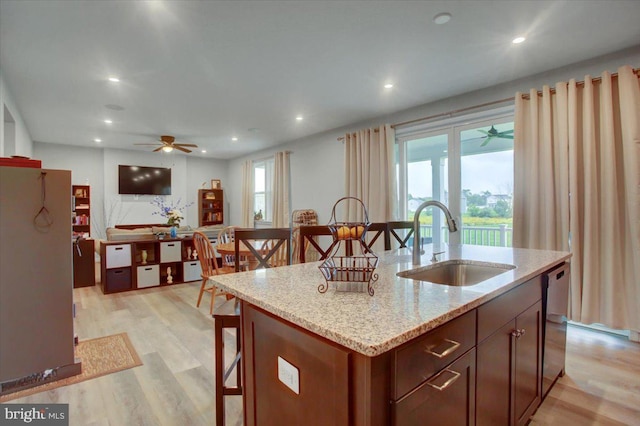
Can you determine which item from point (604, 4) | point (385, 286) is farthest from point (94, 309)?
point (604, 4)

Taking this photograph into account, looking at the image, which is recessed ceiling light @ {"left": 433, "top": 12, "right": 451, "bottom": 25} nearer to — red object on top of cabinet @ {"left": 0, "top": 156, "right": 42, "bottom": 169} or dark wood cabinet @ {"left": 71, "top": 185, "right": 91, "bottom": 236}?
red object on top of cabinet @ {"left": 0, "top": 156, "right": 42, "bottom": 169}

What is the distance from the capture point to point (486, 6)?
214cm

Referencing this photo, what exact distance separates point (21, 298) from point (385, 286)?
2.51 m

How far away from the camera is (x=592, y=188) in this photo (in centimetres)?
286

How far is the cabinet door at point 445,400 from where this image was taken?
0.86 metres

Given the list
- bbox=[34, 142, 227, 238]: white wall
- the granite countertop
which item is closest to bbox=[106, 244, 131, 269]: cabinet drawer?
bbox=[34, 142, 227, 238]: white wall

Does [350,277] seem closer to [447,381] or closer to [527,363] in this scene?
[447,381]

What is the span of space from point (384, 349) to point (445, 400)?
466 mm

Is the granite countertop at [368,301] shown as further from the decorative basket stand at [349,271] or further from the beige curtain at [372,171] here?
the beige curtain at [372,171]

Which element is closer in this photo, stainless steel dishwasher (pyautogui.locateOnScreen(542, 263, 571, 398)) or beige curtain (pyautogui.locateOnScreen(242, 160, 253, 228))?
stainless steel dishwasher (pyautogui.locateOnScreen(542, 263, 571, 398))

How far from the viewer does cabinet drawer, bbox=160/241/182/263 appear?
5.00m

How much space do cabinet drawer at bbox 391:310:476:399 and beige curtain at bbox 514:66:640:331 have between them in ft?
8.50

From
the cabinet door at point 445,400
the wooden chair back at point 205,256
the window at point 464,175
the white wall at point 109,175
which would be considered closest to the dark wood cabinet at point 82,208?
the white wall at point 109,175

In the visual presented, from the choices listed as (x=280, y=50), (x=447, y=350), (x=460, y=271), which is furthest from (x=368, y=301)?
(x=280, y=50)
